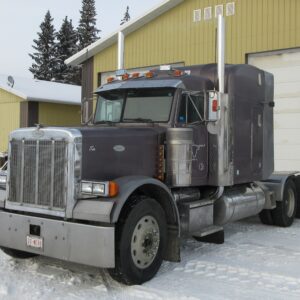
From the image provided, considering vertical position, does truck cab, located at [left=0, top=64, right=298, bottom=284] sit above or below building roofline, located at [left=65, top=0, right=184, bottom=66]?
below

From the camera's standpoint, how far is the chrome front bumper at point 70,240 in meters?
5.17

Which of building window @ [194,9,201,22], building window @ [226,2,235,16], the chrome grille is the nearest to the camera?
the chrome grille

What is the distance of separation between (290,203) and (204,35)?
7.38m

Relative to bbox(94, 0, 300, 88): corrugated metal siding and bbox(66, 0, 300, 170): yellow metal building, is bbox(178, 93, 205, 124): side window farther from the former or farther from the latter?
bbox(94, 0, 300, 88): corrugated metal siding

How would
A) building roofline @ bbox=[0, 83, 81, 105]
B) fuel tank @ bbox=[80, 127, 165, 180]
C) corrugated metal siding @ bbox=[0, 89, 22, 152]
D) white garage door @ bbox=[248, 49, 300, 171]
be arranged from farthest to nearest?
corrugated metal siding @ bbox=[0, 89, 22, 152], building roofline @ bbox=[0, 83, 81, 105], white garage door @ bbox=[248, 49, 300, 171], fuel tank @ bbox=[80, 127, 165, 180]

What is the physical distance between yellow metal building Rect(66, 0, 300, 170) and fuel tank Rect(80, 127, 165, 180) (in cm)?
783

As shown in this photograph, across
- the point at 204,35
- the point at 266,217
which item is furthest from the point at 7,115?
the point at 266,217

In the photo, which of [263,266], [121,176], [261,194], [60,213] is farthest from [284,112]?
[60,213]

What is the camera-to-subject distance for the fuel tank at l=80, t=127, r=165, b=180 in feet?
18.5

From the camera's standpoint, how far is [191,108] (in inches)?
277

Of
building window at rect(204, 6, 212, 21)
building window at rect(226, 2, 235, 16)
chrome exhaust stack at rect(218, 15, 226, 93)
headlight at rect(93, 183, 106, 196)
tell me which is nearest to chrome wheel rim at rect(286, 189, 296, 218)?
chrome exhaust stack at rect(218, 15, 226, 93)

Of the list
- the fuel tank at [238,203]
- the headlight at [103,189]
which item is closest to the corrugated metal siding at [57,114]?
the fuel tank at [238,203]

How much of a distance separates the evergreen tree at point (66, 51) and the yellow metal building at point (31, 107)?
32107mm

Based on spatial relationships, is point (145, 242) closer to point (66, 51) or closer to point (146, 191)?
point (146, 191)
